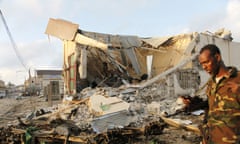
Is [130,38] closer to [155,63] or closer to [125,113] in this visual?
[155,63]

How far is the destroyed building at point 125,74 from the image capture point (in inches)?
388

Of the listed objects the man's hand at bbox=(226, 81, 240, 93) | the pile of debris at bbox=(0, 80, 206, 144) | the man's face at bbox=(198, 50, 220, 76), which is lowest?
the pile of debris at bbox=(0, 80, 206, 144)

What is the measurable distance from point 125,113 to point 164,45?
6920 mm

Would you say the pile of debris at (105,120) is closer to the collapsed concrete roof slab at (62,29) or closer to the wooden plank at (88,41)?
the wooden plank at (88,41)

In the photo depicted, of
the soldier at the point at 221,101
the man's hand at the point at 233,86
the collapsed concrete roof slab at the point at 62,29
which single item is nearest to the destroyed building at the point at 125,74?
the collapsed concrete roof slab at the point at 62,29

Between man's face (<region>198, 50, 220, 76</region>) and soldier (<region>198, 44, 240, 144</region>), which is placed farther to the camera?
man's face (<region>198, 50, 220, 76</region>)

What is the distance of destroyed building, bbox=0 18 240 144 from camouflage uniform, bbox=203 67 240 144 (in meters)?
6.45

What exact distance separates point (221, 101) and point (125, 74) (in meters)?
12.2

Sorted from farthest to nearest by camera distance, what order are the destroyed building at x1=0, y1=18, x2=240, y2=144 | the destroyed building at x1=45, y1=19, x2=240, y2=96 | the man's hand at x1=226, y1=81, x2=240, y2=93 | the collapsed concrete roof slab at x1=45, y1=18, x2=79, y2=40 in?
the collapsed concrete roof slab at x1=45, y1=18, x2=79, y2=40 < the destroyed building at x1=45, y1=19, x2=240, y2=96 < the destroyed building at x1=0, y1=18, x2=240, y2=144 < the man's hand at x1=226, y1=81, x2=240, y2=93

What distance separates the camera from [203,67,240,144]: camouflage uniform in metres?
2.25

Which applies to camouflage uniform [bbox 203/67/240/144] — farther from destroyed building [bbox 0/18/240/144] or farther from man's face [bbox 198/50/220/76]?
destroyed building [bbox 0/18/240/144]

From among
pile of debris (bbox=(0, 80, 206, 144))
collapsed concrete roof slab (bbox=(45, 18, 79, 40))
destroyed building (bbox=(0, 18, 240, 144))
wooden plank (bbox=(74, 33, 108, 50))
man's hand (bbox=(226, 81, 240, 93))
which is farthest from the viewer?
collapsed concrete roof slab (bbox=(45, 18, 79, 40))

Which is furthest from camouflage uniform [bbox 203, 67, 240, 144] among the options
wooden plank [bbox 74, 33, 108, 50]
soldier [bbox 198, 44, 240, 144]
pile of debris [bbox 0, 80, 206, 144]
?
wooden plank [bbox 74, 33, 108, 50]

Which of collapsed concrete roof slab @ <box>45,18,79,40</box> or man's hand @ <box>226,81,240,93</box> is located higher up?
collapsed concrete roof slab @ <box>45,18,79,40</box>
